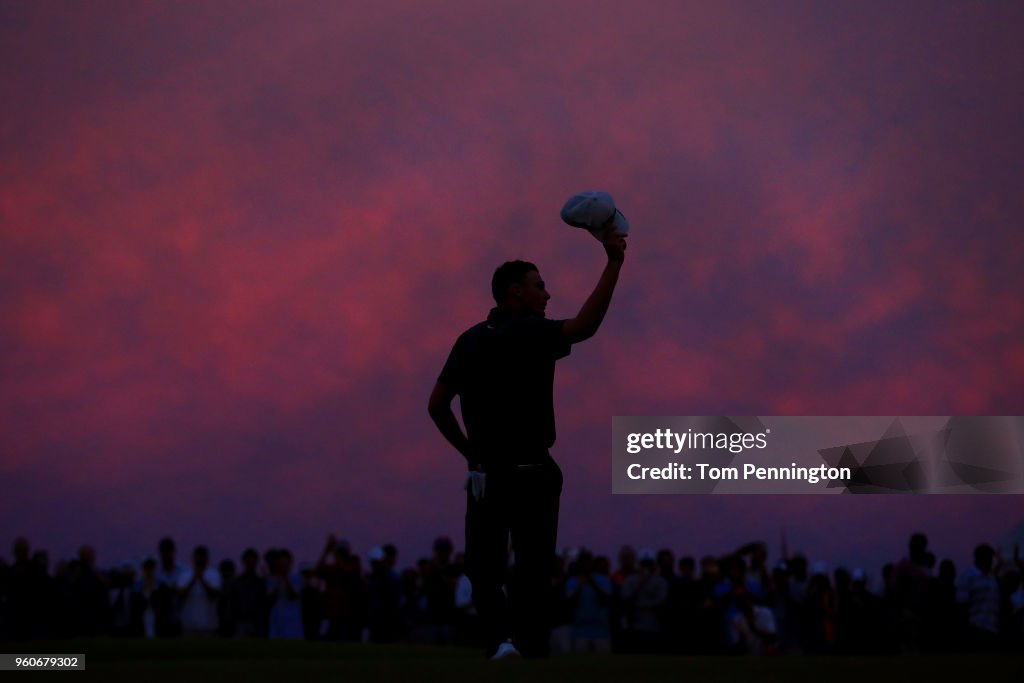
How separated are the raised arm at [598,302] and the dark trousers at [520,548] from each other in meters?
0.77

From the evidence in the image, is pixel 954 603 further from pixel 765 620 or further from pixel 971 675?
pixel 971 675

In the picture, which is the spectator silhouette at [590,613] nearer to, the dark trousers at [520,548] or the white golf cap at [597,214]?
the dark trousers at [520,548]

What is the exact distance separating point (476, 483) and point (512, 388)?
516 mm

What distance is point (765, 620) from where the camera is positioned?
55.0 feet

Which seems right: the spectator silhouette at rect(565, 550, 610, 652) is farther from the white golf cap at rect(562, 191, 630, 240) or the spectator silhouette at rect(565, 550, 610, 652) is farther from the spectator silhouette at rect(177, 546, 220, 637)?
the white golf cap at rect(562, 191, 630, 240)

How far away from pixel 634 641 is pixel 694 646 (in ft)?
2.39

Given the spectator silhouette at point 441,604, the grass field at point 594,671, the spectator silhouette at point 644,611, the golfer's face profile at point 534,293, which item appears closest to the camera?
the grass field at point 594,671

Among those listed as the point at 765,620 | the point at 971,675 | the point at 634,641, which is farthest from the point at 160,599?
the point at 971,675

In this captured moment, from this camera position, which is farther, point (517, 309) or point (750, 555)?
point (750, 555)

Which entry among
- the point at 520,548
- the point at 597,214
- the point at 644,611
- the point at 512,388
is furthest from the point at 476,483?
the point at 644,611

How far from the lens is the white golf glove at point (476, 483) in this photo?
7055mm

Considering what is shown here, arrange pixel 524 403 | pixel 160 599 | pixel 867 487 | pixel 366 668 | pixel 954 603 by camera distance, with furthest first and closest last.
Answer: pixel 867 487
pixel 160 599
pixel 954 603
pixel 524 403
pixel 366 668

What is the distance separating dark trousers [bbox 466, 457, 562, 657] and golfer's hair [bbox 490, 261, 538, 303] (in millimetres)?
890

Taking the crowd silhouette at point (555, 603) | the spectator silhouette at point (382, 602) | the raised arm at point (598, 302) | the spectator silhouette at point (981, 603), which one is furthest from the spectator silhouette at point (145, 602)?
the raised arm at point (598, 302)
